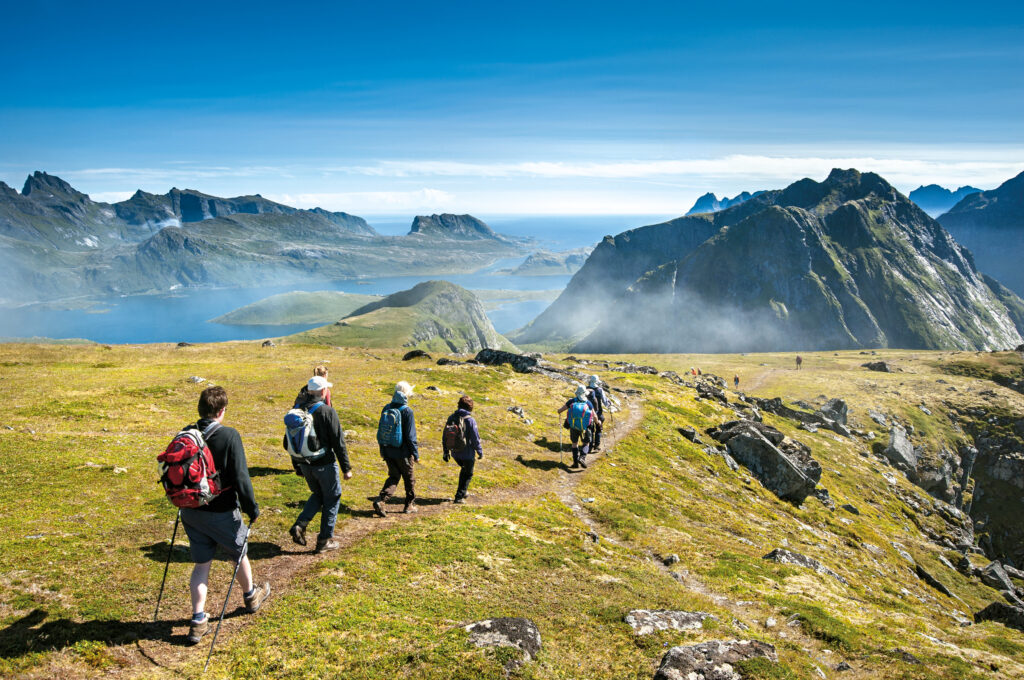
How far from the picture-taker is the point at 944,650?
16.5 meters

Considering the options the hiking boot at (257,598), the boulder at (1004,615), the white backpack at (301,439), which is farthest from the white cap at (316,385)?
the boulder at (1004,615)

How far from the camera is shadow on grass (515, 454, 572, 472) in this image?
30484mm

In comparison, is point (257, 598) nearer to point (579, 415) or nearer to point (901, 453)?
point (579, 415)

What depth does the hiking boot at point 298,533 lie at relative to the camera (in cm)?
1513

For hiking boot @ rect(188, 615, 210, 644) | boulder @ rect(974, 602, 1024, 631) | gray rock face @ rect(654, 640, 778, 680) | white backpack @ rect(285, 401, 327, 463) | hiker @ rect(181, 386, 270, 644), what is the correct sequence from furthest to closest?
boulder @ rect(974, 602, 1024, 631) < white backpack @ rect(285, 401, 327, 463) < gray rock face @ rect(654, 640, 778, 680) < hiker @ rect(181, 386, 270, 644) < hiking boot @ rect(188, 615, 210, 644)

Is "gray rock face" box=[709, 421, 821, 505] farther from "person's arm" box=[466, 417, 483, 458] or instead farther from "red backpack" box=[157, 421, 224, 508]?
"red backpack" box=[157, 421, 224, 508]

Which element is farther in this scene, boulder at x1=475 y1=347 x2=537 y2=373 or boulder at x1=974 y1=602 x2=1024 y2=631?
boulder at x1=475 y1=347 x2=537 y2=373

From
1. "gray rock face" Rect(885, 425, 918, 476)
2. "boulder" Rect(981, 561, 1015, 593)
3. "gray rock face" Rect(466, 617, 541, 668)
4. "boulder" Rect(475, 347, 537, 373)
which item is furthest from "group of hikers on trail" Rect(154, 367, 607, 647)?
"gray rock face" Rect(885, 425, 918, 476)

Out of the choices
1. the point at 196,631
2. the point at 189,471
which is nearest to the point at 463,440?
the point at 196,631

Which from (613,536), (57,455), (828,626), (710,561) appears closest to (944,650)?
(828,626)

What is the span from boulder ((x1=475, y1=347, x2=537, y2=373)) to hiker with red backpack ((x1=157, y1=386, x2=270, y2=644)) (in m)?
55.5

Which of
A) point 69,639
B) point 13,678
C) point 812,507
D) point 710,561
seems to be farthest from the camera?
point 812,507

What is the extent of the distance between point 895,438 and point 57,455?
296 ft

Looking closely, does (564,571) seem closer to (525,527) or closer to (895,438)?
(525,527)
